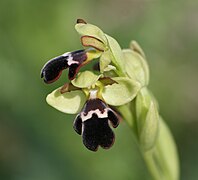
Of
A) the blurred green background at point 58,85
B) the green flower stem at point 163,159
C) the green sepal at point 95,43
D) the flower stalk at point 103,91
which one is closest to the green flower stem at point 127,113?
the flower stalk at point 103,91

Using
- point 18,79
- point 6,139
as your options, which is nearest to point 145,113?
point 18,79

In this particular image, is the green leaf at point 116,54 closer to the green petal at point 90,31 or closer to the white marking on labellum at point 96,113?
the green petal at point 90,31

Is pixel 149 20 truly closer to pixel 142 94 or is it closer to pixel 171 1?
pixel 171 1

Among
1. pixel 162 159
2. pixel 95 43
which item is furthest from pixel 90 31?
pixel 162 159

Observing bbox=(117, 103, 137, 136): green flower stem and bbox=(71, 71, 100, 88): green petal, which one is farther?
bbox=(117, 103, 137, 136): green flower stem

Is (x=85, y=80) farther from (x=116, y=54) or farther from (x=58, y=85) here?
(x=58, y=85)

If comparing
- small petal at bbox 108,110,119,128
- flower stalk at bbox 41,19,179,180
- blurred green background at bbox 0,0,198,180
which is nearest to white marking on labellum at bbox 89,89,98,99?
flower stalk at bbox 41,19,179,180

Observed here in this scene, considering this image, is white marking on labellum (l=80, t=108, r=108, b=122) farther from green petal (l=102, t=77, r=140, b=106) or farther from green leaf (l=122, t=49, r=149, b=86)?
green leaf (l=122, t=49, r=149, b=86)
